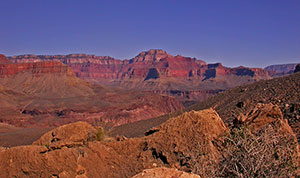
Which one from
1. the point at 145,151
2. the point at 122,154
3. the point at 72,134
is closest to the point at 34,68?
the point at 72,134

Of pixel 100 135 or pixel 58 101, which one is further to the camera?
pixel 58 101

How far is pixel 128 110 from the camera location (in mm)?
77188

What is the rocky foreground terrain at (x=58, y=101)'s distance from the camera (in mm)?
65438

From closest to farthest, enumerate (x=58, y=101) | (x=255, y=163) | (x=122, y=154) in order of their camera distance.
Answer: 1. (x=255, y=163)
2. (x=122, y=154)
3. (x=58, y=101)

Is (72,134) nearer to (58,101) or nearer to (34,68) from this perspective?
(58,101)

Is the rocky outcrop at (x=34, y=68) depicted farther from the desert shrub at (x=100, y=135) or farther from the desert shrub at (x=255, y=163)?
the desert shrub at (x=255, y=163)

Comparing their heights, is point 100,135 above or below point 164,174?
below

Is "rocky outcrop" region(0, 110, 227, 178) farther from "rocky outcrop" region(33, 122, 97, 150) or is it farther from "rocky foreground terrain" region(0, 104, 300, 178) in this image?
"rocky outcrop" region(33, 122, 97, 150)

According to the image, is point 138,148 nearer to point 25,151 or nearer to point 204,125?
point 204,125

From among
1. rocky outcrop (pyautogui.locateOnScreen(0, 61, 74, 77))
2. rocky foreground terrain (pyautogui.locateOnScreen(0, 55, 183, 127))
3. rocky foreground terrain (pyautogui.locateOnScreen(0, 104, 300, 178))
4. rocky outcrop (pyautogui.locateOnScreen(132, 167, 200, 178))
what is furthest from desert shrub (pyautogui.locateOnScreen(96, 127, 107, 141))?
rocky outcrop (pyautogui.locateOnScreen(0, 61, 74, 77))

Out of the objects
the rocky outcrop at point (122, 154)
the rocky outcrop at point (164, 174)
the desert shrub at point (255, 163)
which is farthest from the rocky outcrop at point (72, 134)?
the desert shrub at point (255, 163)

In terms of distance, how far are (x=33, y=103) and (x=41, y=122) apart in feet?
61.6

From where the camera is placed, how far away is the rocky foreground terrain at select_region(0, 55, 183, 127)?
65.4 m

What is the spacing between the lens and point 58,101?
3150 inches
